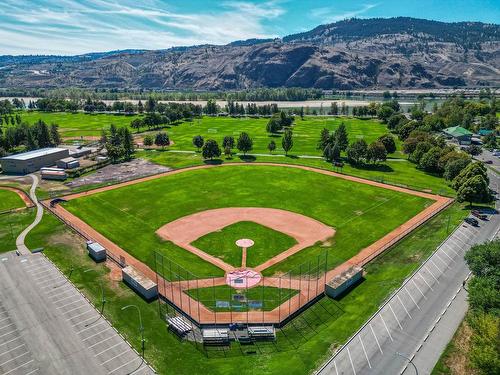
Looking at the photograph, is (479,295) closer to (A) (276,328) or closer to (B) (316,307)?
(B) (316,307)

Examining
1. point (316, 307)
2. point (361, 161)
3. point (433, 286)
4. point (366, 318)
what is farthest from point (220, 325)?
point (361, 161)

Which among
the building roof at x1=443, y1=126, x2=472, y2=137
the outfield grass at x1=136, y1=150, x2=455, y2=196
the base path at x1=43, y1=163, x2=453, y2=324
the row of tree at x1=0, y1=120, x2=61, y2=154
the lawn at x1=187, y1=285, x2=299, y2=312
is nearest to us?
the base path at x1=43, y1=163, x2=453, y2=324

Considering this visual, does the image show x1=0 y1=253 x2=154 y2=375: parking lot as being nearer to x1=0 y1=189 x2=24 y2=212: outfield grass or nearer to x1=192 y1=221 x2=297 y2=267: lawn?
x1=192 y1=221 x2=297 y2=267: lawn

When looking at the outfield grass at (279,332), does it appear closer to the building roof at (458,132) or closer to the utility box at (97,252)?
the utility box at (97,252)

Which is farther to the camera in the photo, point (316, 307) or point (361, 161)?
point (361, 161)

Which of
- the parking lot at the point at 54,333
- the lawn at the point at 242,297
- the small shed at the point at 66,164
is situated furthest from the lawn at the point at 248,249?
the small shed at the point at 66,164

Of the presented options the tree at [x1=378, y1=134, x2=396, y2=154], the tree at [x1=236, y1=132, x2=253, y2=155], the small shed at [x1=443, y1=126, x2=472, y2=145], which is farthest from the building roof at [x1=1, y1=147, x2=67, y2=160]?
the small shed at [x1=443, y1=126, x2=472, y2=145]
